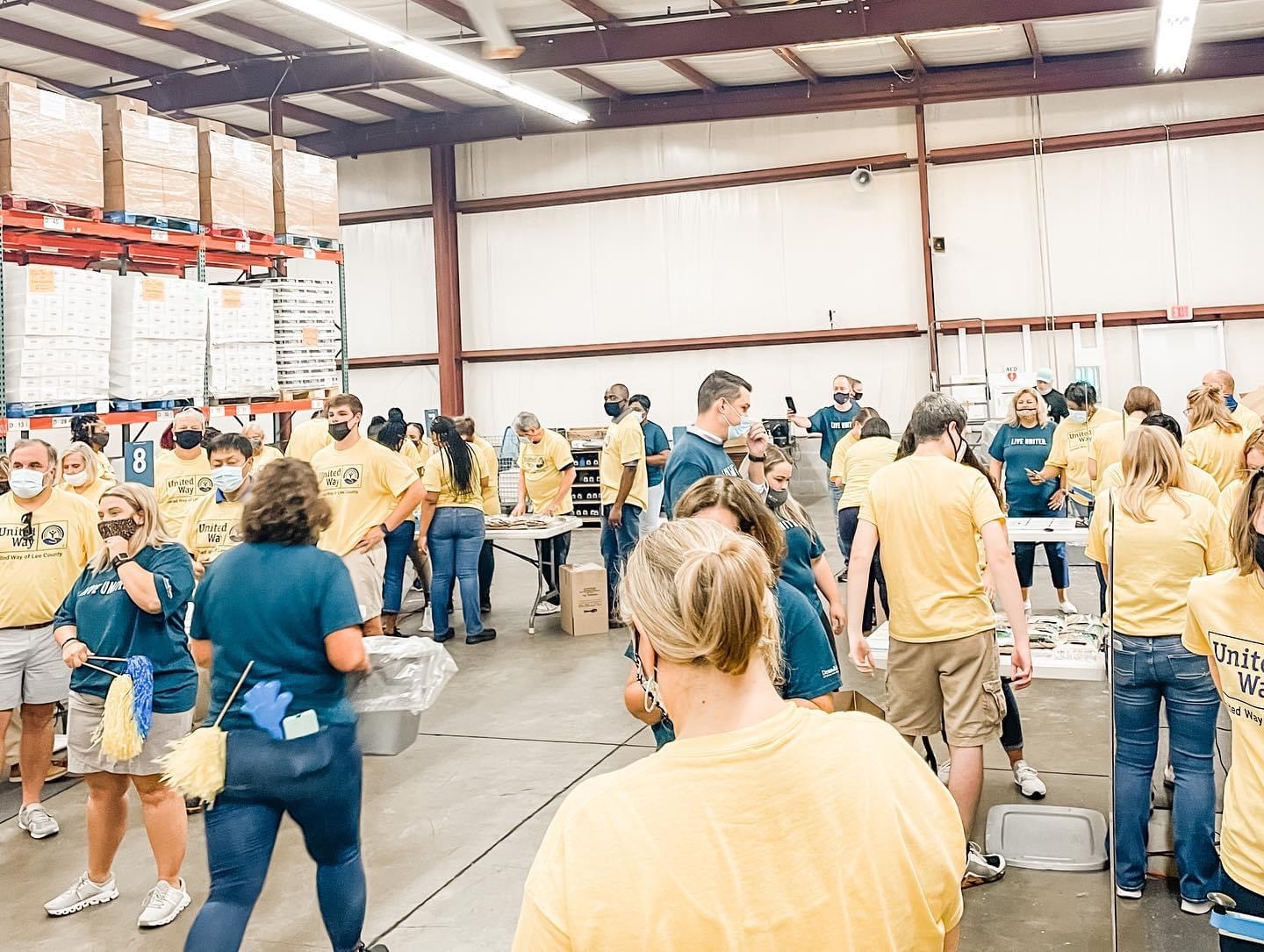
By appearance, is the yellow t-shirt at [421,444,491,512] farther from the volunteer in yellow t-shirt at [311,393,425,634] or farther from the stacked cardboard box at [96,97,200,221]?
the stacked cardboard box at [96,97,200,221]

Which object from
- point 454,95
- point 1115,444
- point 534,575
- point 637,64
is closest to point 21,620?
point 1115,444

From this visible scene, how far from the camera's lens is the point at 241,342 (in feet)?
25.2

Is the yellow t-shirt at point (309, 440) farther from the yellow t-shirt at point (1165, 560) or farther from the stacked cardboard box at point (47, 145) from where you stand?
the yellow t-shirt at point (1165, 560)

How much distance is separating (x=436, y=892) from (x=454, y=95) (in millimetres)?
12601

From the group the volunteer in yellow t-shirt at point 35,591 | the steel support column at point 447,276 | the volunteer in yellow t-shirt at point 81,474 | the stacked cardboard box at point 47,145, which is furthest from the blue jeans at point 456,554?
the steel support column at point 447,276

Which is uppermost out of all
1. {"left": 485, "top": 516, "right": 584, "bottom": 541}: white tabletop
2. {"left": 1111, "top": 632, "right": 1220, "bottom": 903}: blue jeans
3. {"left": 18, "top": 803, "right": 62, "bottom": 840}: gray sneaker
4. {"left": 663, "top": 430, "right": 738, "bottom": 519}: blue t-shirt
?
{"left": 663, "top": 430, "right": 738, "bottom": 519}: blue t-shirt

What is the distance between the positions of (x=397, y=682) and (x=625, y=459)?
16.8 feet

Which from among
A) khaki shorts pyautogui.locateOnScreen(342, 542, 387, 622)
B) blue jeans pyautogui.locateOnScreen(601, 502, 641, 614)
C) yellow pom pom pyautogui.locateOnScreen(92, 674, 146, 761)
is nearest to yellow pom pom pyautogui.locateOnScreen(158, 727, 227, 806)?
yellow pom pom pyautogui.locateOnScreen(92, 674, 146, 761)

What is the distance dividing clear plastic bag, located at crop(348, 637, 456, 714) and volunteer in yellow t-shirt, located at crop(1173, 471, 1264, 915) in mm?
2079

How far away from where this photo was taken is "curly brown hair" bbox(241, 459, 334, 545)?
9.82 feet

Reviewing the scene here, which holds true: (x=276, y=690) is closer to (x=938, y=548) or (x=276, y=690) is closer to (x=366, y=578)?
(x=938, y=548)

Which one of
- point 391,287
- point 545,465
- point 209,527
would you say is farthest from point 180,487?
point 391,287

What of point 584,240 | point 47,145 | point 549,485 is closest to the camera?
point 47,145

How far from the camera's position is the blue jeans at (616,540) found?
27.6 ft
